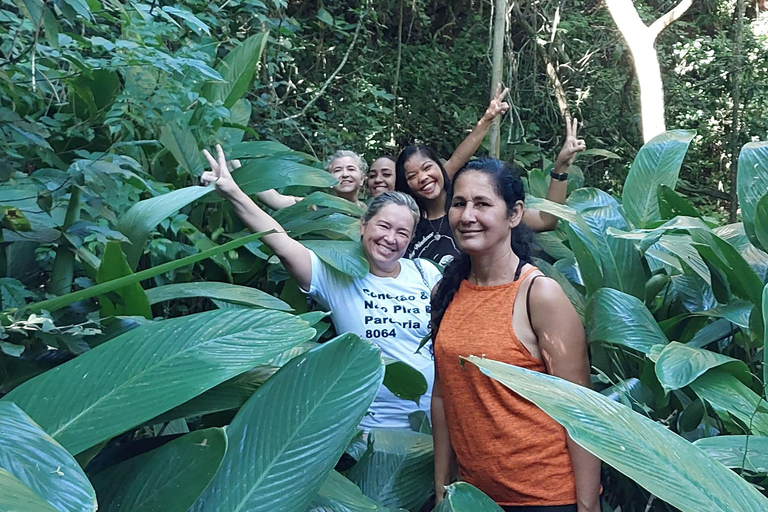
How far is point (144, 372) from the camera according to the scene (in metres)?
1.06

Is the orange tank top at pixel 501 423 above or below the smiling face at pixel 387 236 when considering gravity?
below

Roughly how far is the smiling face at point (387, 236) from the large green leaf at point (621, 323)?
0.63 m

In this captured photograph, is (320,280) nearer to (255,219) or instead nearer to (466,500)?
(255,219)

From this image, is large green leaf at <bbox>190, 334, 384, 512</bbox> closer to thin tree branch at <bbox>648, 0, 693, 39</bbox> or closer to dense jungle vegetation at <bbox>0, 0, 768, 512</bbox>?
dense jungle vegetation at <bbox>0, 0, 768, 512</bbox>

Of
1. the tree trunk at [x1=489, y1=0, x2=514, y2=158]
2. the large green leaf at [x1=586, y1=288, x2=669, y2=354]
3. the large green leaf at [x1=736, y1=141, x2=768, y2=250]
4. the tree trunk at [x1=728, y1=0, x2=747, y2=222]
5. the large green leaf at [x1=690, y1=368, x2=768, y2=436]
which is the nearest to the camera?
the large green leaf at [x1=690, y1=368, x2=768, y2=436]

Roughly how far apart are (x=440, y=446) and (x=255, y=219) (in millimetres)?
809

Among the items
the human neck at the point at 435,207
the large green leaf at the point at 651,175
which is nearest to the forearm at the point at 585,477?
the large green leaf at the point at 651,175

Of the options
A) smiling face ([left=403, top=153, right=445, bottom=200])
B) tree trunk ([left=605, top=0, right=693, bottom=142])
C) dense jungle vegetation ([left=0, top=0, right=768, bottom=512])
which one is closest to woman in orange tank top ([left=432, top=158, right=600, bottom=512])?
dense jungle vegetation ([left=0, top=0, right=768, bottom=512])

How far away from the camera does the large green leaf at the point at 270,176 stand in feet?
7.86

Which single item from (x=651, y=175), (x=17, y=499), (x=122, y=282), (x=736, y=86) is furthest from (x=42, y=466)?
(x=736, y=86)

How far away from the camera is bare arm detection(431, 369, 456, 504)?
62.0 inches

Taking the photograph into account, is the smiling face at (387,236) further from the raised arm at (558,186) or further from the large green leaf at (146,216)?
the large green leaf at (146,216)

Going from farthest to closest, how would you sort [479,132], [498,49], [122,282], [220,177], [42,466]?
1. [498,49]
2. [479,132]
3. [220,177]
4. [122,282]
5. [42,466]

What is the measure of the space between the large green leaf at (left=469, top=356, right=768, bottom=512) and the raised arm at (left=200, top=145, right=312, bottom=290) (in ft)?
4.27
